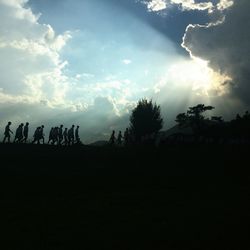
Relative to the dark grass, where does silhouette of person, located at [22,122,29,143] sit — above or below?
above

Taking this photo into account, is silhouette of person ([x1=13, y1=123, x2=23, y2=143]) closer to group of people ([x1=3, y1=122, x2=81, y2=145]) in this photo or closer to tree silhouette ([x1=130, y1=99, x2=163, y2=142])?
group of people ([x1=3, y1=122, x2=81, y2=145])

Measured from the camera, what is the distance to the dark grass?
19.3 m

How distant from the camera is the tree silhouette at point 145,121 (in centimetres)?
8788

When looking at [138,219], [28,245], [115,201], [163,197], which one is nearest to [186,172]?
[163,197]

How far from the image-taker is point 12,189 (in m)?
28.9

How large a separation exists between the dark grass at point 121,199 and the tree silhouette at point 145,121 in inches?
1577

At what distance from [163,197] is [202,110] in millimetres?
68739

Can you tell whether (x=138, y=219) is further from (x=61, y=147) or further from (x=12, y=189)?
(x=61, y=147)

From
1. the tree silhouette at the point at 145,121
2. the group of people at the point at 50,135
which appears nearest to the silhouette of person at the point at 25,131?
the group of people at the point at 50,135

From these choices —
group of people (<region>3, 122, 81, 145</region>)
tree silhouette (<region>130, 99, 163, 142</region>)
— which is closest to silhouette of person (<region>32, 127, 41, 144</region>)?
group of people (<region>3, 122, 81, 145</region>)

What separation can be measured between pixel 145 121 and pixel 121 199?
205 ft

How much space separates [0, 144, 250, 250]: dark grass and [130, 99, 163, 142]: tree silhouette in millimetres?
40059

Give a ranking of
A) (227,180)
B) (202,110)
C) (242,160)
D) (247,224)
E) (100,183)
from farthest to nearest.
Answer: (202,110)
(242,160)
(227,180)
(100,183)
(247,224)

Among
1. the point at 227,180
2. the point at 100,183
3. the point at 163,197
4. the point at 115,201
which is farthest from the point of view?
the point at 227,180
